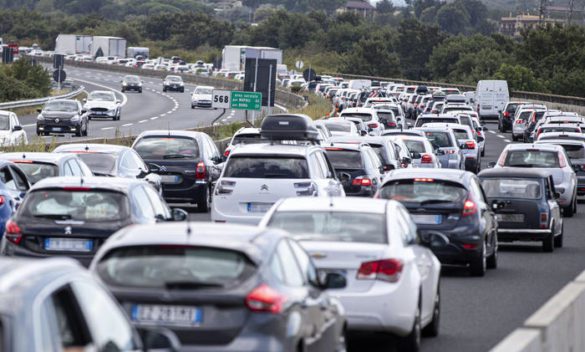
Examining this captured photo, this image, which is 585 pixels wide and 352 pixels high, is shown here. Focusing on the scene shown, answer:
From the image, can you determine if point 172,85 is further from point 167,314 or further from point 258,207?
point 167,314

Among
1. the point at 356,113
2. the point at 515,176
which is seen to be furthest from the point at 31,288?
the point at 356,113

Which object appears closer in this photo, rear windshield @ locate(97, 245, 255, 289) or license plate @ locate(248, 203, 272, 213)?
rear windshield @ locate(97, 245, 255, 289)

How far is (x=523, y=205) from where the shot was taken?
79.5 ft

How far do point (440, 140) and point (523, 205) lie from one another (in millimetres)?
17417

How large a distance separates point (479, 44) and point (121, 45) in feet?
123

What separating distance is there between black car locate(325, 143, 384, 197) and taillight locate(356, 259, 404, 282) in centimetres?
1434

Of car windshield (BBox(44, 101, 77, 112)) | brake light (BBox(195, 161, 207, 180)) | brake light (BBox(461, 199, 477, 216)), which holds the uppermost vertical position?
brake light (BBox(461, 199, 477, 216))

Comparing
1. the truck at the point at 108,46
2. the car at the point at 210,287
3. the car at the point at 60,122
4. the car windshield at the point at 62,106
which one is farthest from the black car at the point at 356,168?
the truck at the point at 108,46

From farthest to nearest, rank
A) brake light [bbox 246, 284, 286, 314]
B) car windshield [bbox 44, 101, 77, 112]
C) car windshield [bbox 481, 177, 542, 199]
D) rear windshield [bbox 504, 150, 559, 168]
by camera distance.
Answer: car windshield [bbox 44, 101, 77, 112]
rear windshield [bbox 504, 150, 559, 168]
car windshield [bbox 481, 177, 542, 199]
brake light [bbox 246, 284, 286, 314]

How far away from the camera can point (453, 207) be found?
19.6 m

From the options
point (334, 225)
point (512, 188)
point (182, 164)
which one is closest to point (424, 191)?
point (512, 188)

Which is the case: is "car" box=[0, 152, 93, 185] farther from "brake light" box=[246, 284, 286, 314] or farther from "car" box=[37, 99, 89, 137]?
"car" box=[37, 99, 89, 137]

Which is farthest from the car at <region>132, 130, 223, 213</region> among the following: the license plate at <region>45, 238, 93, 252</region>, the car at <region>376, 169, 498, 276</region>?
the license plate at <region>45, 238, 93, 252</region>

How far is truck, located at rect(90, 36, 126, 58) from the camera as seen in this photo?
167000 millimetres
